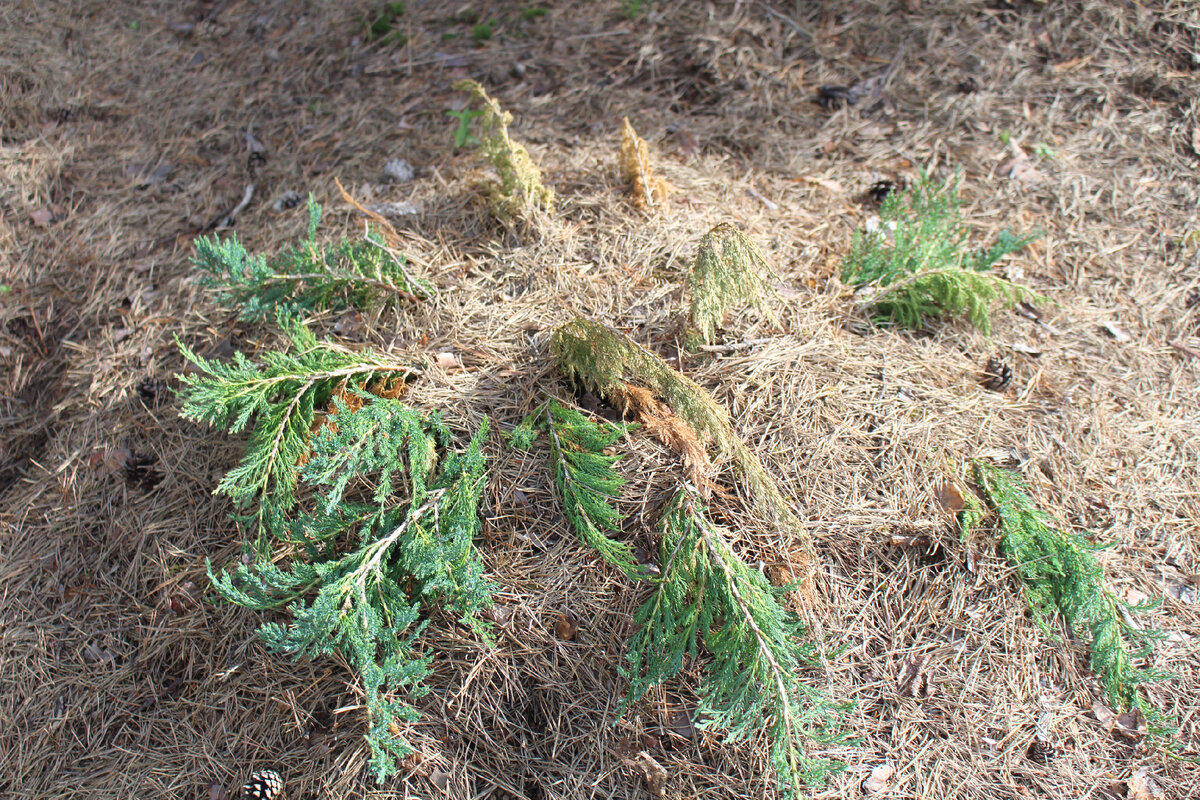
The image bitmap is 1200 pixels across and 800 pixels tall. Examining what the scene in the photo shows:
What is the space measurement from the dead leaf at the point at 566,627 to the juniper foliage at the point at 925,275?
155 cm

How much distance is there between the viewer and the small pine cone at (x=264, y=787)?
1917 millimetres

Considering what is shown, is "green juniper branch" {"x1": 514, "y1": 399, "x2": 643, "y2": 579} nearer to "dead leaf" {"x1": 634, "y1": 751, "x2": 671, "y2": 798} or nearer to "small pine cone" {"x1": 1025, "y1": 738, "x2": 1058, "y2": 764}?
"dead leaf" {"x1": 634, "y1": 751, "x2": 671, "y2": 798}

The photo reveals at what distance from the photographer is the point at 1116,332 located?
9.30 feet

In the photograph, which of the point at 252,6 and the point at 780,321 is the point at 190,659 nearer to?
the point at 780,321

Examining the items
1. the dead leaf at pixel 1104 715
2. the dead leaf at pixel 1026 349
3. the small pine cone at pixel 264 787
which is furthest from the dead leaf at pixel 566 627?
the dead leaf at pixel 1026 349

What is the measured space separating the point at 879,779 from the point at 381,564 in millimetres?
1517

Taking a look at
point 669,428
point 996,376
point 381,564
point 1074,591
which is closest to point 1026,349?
point 996,376

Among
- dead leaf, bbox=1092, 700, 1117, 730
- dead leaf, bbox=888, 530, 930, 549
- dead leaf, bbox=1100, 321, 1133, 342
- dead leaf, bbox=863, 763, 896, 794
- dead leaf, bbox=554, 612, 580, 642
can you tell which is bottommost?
dead leaf, bbox=1092, 700, 1117, 730

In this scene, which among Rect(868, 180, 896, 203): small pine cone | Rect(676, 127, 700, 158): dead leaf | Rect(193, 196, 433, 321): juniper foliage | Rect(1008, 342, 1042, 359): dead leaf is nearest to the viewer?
Rect(193, 196, 433, 321): juniper foliage

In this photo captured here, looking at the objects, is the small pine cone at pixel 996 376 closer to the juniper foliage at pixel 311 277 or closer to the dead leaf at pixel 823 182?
the dead leaf at pixel 823 182

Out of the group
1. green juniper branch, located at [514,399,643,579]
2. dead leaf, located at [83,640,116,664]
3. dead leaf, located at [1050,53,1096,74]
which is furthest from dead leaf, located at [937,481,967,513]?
dead leaf, located at [83,640,116,664]

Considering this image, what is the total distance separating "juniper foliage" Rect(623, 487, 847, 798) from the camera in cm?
177

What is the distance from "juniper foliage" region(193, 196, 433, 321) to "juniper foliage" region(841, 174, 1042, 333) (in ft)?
5.39

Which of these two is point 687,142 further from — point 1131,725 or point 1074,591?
point 1131,725
